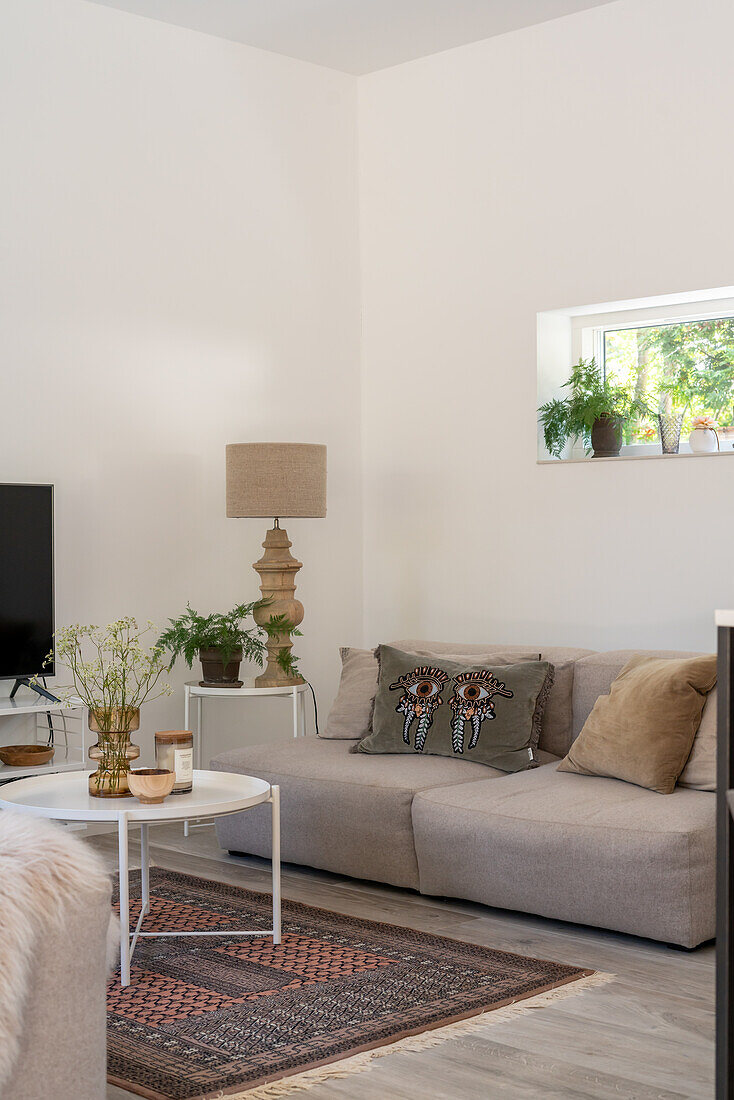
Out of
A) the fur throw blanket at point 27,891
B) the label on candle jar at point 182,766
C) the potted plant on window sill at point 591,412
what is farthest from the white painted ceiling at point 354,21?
the fur throw blanket at point 27,891

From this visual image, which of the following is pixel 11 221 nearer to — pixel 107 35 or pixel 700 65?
pixel 107 35

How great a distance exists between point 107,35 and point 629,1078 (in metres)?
4.09

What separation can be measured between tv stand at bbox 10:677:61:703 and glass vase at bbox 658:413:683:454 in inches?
94.3

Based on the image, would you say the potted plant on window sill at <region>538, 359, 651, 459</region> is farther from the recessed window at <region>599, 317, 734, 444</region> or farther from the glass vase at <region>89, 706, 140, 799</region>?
the glass vase at <region>89, 706, 140, 799</region>

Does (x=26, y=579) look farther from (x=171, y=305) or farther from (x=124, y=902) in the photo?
(x=124, y=902)

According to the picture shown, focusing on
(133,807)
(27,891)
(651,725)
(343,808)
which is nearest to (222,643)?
(343,808)

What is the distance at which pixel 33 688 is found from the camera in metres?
4.39

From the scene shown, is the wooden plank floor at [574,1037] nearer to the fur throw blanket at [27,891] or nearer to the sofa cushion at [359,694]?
the fur throw blanket at [27,891]

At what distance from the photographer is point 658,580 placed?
459 cm

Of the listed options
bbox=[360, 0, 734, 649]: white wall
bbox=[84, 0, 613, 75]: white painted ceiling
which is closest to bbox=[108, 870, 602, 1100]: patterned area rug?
bbox=[360, 0, 734, 649]: white wall

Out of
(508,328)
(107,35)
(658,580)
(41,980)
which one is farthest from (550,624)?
(41,980)

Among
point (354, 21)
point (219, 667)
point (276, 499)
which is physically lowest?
point (219, 667)

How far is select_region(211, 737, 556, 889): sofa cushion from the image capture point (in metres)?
3.81

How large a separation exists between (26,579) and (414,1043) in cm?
233
